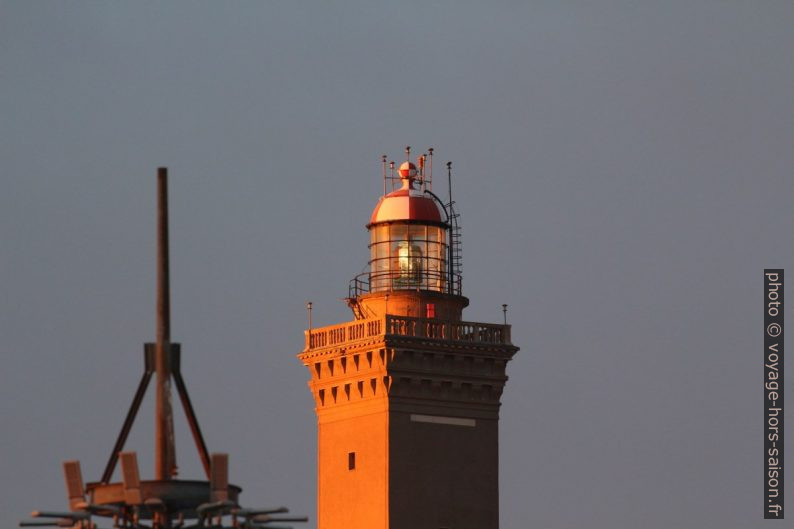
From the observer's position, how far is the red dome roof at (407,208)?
77.6 meters

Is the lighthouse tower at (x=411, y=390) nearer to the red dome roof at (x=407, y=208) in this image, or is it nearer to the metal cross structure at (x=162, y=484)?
the red dome roof at (x=407, y=208)

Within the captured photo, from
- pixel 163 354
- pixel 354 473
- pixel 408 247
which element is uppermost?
pixel 408 247

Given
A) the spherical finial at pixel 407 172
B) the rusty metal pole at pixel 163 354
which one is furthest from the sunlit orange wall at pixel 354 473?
the rusty metal pole at pixel 163 354

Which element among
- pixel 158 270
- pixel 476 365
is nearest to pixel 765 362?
pixel 476 365

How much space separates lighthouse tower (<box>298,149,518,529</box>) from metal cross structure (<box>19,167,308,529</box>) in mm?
32116

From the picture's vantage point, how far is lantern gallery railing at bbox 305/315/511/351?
7650cm

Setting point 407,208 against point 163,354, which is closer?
point 163,354

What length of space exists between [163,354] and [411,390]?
1305 inches

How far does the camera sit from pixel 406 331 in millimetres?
76688

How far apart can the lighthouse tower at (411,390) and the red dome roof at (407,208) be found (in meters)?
0.03

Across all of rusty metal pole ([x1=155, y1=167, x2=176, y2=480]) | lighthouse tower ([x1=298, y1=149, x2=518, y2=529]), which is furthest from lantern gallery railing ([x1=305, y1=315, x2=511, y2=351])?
rusty metal pole ([x1=155, y1=167, x2=176, y2=480])

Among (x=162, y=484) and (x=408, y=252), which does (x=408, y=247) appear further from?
(x=162, y=484)

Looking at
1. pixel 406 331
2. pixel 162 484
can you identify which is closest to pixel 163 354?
pixel 162 484

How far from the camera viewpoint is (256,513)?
42.3 metres
